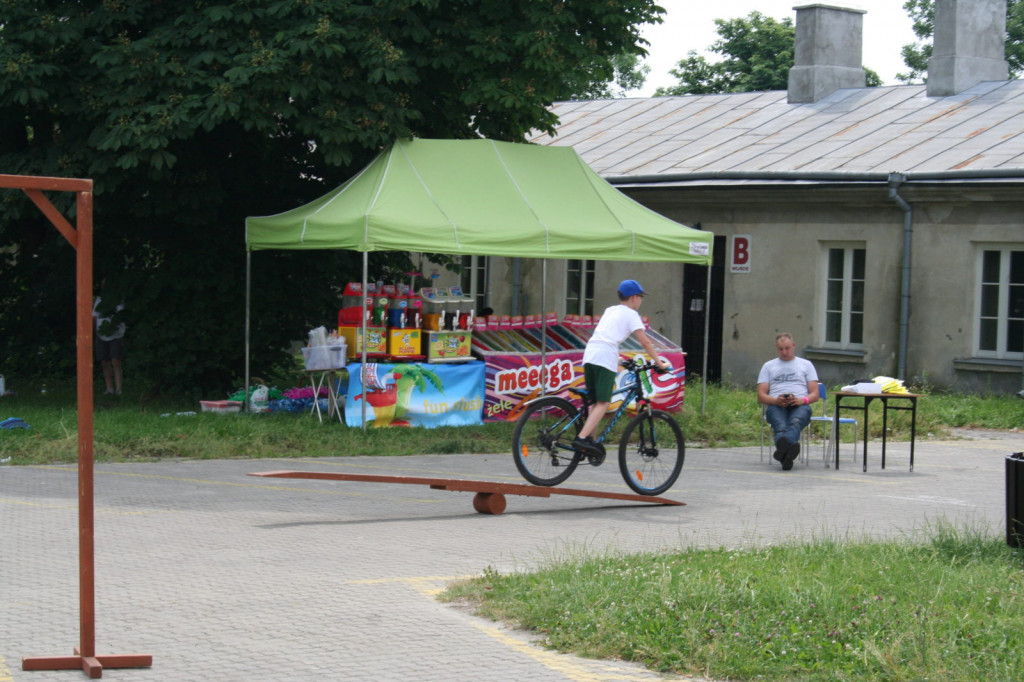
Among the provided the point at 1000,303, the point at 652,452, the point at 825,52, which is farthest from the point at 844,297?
the point at 652,452

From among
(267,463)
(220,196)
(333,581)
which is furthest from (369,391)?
(333,581)

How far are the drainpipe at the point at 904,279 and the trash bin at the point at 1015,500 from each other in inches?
546

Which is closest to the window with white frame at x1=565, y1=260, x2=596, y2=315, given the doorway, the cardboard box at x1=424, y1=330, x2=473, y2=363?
the doorway

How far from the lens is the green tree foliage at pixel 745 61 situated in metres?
49.9

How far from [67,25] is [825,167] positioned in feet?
42.3

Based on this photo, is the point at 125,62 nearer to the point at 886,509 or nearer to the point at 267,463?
the point at 267,463

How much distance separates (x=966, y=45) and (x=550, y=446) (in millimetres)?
17834

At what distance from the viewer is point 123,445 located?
13.9 metres

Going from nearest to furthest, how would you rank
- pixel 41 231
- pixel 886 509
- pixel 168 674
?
pixel 168 674, pixel 886 509, pixel 41 231

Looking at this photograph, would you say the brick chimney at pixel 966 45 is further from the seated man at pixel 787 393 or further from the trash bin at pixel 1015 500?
the trash bin at pixel 1015 500

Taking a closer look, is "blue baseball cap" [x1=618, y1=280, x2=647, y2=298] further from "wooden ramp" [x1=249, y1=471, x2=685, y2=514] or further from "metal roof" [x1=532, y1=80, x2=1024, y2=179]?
"metal roof" [x1=532, y1=80, x2=1024, y2=179]

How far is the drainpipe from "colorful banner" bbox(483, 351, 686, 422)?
19.6ft

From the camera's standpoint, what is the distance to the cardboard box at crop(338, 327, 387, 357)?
619 inches

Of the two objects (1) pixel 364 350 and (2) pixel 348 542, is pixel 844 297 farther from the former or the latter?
(2) pixel 348 542
